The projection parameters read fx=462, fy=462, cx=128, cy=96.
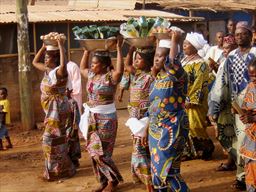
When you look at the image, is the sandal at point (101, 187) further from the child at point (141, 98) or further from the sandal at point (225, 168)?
the sandal at point (225, 168)

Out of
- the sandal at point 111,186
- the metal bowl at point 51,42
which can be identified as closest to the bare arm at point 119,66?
the metal bowl at point 51,42

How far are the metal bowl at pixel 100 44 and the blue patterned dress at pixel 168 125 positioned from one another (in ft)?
3.17

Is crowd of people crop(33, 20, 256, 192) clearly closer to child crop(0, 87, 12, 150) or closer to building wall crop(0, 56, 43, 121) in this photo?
child crop(0, 87, 12, 150)

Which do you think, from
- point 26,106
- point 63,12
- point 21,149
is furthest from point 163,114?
point 63,12

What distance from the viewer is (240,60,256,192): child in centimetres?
Answer: 456

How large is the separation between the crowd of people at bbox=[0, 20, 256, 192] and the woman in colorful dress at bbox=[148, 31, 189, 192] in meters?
0.01

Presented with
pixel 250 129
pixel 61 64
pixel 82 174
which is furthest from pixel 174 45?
pixel 82 174

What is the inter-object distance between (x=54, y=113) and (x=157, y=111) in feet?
6.37

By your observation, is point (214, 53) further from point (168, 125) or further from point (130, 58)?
point (168, 125)

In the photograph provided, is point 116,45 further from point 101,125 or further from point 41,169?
point 41,169

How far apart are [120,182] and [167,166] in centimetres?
154

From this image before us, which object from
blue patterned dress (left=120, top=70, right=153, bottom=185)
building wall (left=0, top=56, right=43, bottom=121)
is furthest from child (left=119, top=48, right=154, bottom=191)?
building wall (left=0, top=56, right=43, bottom=121)

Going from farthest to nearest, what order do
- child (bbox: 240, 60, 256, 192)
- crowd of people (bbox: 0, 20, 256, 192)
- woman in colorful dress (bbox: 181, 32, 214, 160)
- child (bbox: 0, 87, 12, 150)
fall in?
child (bbox: 0, 87, 12, 150), woman in colorful dress (bbox: 181, 32, 214, 160), crowd of people (bbox: 0, 20, 256, 192), child (bbox: 240, 60, 256, 192)

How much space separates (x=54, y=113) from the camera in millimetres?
6188
